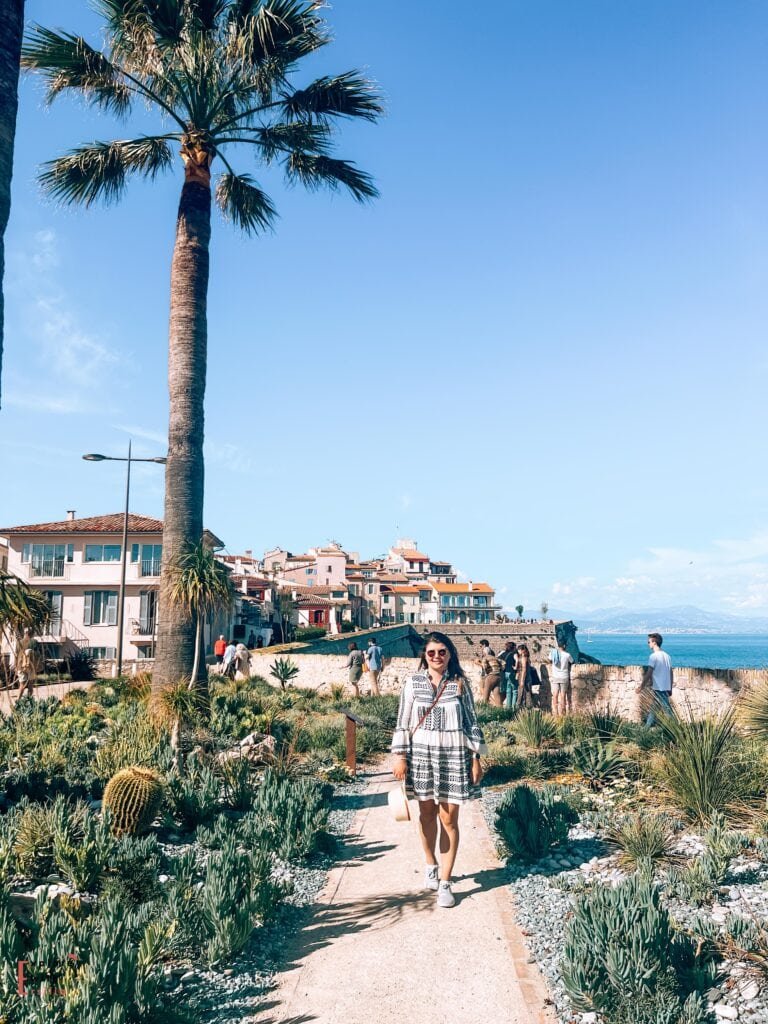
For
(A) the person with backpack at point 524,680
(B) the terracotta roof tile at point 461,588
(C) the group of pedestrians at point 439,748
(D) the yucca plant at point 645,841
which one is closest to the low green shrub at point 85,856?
(C) the group of pedestrians at point 439,748

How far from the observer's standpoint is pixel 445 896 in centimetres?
534

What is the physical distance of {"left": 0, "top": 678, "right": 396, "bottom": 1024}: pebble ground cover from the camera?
3.60 metres

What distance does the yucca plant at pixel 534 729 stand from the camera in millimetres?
10633

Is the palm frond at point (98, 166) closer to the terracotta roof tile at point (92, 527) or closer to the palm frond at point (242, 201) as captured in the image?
the palm frond at point (242, 201)

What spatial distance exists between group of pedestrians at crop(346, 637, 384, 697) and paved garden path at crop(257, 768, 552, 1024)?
10860 millimetres

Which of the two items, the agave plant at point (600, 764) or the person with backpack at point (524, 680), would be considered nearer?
the agave plant at point (600, 764)

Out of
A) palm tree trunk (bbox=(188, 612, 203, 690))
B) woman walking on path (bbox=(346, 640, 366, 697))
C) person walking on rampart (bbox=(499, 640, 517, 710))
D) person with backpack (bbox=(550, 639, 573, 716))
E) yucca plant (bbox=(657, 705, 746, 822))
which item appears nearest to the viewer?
yucca plant (bbox=(657, 705, 746, 822))

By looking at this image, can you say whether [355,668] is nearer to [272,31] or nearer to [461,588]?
[272,31]

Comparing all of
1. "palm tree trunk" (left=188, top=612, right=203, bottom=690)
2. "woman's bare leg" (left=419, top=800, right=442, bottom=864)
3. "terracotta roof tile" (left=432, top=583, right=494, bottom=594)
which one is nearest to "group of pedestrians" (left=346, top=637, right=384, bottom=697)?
"palm tree trunk" (left=188, top=612, right=203, bottom=690)

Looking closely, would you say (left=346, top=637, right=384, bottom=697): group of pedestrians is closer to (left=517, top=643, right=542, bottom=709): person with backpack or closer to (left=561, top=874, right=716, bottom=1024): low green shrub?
(left=517, top=643, right=542, bottom=709): person with backpack

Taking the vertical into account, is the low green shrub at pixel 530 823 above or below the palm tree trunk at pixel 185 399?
below

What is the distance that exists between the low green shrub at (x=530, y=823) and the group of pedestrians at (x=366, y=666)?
10360 mm

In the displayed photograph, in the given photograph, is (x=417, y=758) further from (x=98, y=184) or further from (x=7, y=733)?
(x=98, y=184)

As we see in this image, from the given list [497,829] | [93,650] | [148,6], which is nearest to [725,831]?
[497,829]
